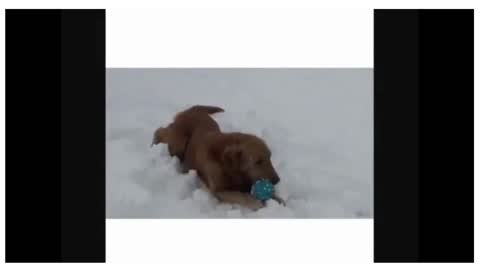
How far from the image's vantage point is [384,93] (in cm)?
232

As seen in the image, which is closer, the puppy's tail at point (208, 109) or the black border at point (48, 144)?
the black border at point (48, 144)

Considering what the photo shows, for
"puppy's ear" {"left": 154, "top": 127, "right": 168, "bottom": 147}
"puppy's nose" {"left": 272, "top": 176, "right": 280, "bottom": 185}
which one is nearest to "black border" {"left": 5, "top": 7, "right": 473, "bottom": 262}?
"puppy's ear" {"left": 154, "top": 127, "right": 168, "bottom": 147}

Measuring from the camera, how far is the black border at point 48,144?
2.28 metres

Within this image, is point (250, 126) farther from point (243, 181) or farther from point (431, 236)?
point (431, 236)

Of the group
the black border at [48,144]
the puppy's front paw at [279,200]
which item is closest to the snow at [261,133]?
the puppy's front paw at [279,200]

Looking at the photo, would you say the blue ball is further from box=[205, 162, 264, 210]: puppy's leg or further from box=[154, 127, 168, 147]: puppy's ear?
box=[154, 127, 168, 147]: puppy's ear

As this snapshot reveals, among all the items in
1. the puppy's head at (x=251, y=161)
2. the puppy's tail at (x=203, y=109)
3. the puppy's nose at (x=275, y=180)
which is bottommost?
the puppy's nose at (x=275, y=180)

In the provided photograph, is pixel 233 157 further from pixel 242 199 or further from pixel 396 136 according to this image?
pixel 396 136

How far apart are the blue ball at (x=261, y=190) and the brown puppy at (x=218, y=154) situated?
16 millimetres

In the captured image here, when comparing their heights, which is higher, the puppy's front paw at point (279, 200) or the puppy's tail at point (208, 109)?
the puppy's tail at point (208, 109)

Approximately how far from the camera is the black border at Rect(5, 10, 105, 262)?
228 centimetres

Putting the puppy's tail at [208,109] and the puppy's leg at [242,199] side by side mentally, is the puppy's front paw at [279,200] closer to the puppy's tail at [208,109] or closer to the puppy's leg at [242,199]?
the puppy's leg at [242,199]

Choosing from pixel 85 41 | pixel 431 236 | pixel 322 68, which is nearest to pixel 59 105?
pixel 85 41

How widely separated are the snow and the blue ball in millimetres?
31
